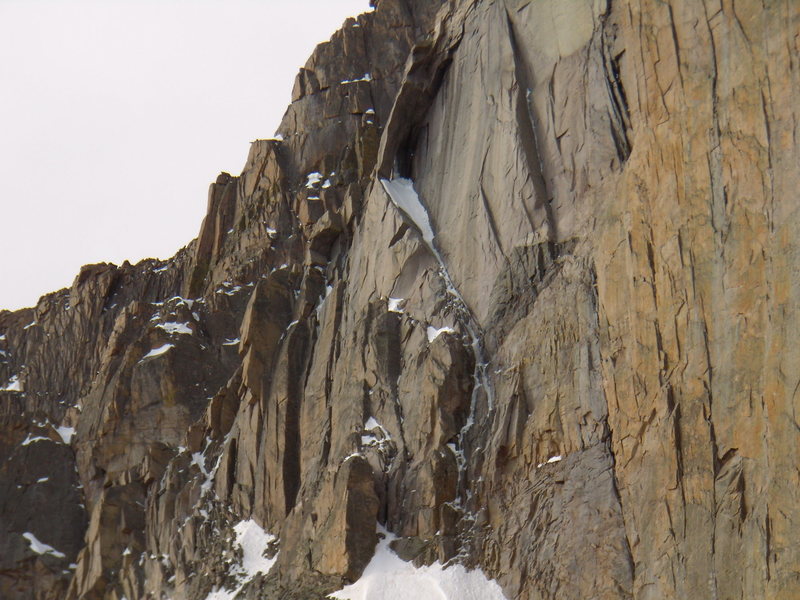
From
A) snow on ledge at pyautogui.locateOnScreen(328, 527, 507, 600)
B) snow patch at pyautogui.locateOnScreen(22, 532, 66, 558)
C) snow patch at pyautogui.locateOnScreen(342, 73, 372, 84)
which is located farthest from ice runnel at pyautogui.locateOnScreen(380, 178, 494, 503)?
snow patch at pyautogui.locateOnScreen(22, 532, 66, 558)

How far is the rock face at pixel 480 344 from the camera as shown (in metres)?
30.0

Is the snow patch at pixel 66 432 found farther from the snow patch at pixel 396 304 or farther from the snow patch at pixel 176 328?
the snow patch at pixel 396 304

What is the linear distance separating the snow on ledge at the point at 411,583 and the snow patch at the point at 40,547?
914 inches

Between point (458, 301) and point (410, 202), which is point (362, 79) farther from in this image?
point (458, 301)

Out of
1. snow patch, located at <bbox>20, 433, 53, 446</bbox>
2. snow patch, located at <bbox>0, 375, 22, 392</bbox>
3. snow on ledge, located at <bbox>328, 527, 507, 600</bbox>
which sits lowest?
snow on ledge, located at <bbox>328, 527, 507, 600</bbox>

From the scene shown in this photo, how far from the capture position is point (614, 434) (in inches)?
1342

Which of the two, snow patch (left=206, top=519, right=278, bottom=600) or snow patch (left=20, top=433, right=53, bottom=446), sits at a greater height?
snow patch (left=20, top=433, right=53, bottom=446)

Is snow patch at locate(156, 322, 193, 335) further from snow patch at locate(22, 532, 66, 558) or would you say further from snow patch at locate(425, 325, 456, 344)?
snow patch at locate(425, 325, 456, 344)

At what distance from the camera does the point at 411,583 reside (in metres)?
38.6

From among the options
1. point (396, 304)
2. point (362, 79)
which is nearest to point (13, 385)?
point (362, 79)

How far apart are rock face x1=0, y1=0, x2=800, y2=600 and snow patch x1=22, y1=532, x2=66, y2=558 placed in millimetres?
199

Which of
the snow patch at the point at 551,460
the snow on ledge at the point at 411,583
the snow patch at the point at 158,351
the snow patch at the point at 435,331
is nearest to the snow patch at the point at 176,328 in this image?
the snow patch at the point at 158,351

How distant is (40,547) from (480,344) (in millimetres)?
28276

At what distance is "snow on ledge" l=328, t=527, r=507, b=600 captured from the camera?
37.1 m
